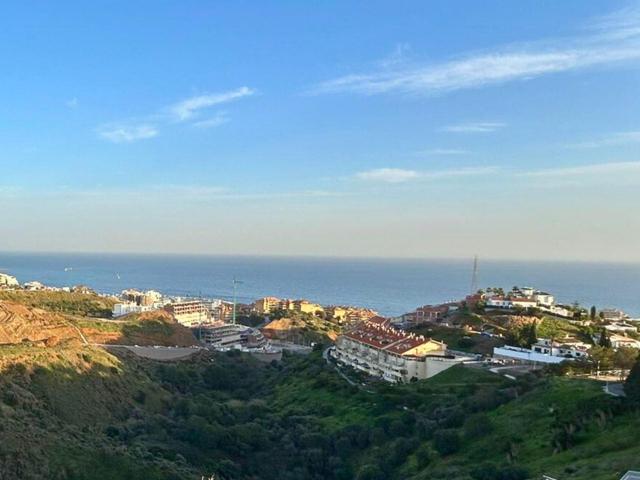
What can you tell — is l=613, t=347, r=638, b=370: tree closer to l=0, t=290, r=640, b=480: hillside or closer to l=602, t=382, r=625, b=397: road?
l=602, t=382, r=625, b=397: road

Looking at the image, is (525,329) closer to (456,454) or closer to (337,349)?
(337,349)

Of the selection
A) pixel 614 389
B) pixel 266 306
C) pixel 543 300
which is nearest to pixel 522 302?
pixel 543 300

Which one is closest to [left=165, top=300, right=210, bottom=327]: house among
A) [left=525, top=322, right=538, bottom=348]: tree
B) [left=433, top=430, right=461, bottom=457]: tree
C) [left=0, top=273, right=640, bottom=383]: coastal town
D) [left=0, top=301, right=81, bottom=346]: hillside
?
[left=0, top=273, right=640, bottom=383]: coastal town

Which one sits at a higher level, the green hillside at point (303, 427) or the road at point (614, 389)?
the road at point (614, 389)

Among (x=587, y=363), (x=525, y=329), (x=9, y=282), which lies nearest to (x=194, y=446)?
(x=587, y=363)

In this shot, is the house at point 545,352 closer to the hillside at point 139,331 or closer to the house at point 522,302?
the house at point 522,302

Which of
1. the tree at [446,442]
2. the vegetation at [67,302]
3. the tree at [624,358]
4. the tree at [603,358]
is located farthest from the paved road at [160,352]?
the tree at [624,358]

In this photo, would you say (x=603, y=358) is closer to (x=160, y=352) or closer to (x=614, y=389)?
(x=614, y=389)
